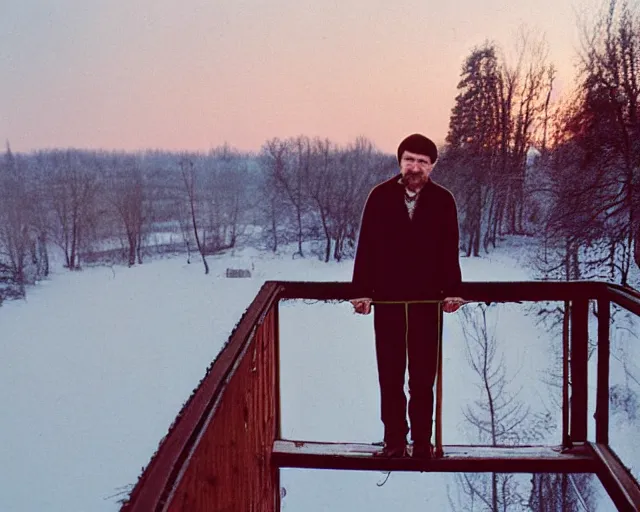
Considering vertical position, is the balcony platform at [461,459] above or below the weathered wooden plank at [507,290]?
below

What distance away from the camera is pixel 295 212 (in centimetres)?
2848

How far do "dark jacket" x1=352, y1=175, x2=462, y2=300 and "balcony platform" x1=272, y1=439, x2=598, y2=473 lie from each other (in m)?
0.76

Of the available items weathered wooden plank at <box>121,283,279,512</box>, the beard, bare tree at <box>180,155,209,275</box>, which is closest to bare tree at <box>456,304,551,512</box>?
the beard

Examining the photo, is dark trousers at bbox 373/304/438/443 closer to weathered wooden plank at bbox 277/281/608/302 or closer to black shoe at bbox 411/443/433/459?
black shoe at bbox 411/443/433/459

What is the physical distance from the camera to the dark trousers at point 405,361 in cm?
295

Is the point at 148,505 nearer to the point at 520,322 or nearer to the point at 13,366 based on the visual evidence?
the point at 520,322

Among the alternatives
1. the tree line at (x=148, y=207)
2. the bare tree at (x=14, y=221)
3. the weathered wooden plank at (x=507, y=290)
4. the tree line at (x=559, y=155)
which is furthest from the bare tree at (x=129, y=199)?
the weathered wooden plank at (x=507, y=290)

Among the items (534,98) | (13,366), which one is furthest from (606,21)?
(13,366)

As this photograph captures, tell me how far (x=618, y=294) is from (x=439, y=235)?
0.79 metres

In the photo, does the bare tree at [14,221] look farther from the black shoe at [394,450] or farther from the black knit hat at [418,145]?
the black knit hat at [418,145]

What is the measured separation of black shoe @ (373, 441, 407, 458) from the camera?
9.75 feet

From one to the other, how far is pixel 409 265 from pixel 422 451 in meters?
0.88

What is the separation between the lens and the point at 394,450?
2.97m

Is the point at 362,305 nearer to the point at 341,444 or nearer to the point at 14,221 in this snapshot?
the point at 341,444
